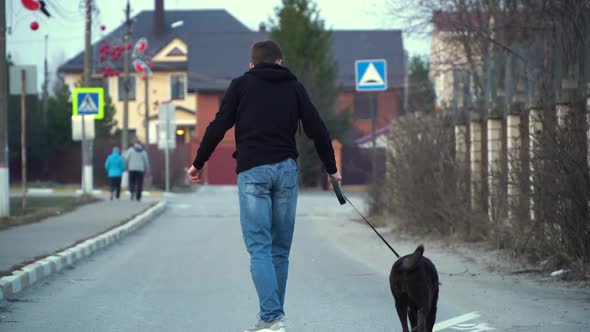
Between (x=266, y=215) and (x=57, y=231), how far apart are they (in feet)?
34.0

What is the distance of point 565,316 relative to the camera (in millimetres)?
7660

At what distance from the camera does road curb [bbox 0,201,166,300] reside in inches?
363

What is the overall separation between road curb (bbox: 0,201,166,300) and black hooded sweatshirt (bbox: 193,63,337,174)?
3210 mm

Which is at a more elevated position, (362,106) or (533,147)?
(362,106)

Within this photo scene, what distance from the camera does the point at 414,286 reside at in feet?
19.6

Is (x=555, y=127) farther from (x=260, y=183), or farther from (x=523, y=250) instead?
(x=260, y=183)

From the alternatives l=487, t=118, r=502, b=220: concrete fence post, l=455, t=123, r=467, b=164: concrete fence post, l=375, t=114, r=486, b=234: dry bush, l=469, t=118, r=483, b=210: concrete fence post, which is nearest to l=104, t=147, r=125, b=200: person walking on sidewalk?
l=375, t=114, r=486, b=234: dry bush

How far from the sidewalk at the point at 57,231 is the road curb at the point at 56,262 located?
193mm

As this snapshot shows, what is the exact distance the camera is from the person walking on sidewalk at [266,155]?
660 centimetres

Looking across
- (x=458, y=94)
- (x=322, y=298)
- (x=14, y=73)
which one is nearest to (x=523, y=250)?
(x=322, y=298)

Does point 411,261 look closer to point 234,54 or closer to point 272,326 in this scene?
point 272,326

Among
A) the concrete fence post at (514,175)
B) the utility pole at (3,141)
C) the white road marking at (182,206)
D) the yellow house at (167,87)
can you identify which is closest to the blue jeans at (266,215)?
the concrete fence post at (514,175)

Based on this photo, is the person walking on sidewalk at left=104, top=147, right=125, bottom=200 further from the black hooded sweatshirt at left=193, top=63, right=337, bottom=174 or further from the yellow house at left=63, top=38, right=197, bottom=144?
the yellow house at left=63, top=38, right=197, bottom=144

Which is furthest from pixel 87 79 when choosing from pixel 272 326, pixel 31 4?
pixel 272 326
